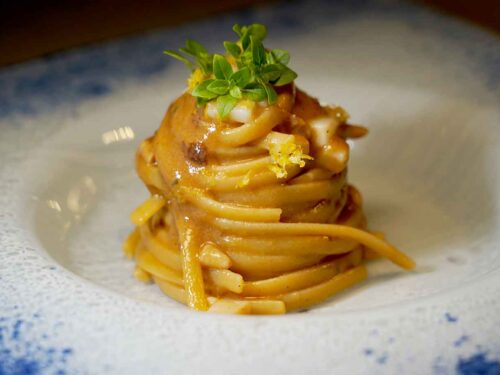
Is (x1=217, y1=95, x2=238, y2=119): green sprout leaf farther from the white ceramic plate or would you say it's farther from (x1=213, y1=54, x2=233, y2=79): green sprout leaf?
the white ceramic plate

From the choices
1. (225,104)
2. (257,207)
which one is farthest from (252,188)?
(225,104)

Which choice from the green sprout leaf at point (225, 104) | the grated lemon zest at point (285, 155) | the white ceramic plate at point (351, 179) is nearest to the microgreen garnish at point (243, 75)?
the green sprout leaf at point (225, 104)

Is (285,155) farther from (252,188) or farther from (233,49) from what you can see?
(233,49)

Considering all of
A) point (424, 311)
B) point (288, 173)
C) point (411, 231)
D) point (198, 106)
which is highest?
point (198, 106)

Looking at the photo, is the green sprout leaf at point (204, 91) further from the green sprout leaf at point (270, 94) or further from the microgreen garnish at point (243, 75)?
the green sprout leaf at point (270, 94)

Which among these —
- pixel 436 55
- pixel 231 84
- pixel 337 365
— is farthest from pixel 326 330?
pixel 436 55

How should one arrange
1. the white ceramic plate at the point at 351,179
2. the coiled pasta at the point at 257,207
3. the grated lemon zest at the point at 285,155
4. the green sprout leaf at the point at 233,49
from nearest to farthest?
the white ceramic plate at the point at 351,179, the grated lemon zest at the point at 285,155, the coiled pasta at the point at 257,207, the green sprout leaf at the point at 233,49

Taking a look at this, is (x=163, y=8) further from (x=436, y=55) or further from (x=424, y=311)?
(x=424, y=311)
